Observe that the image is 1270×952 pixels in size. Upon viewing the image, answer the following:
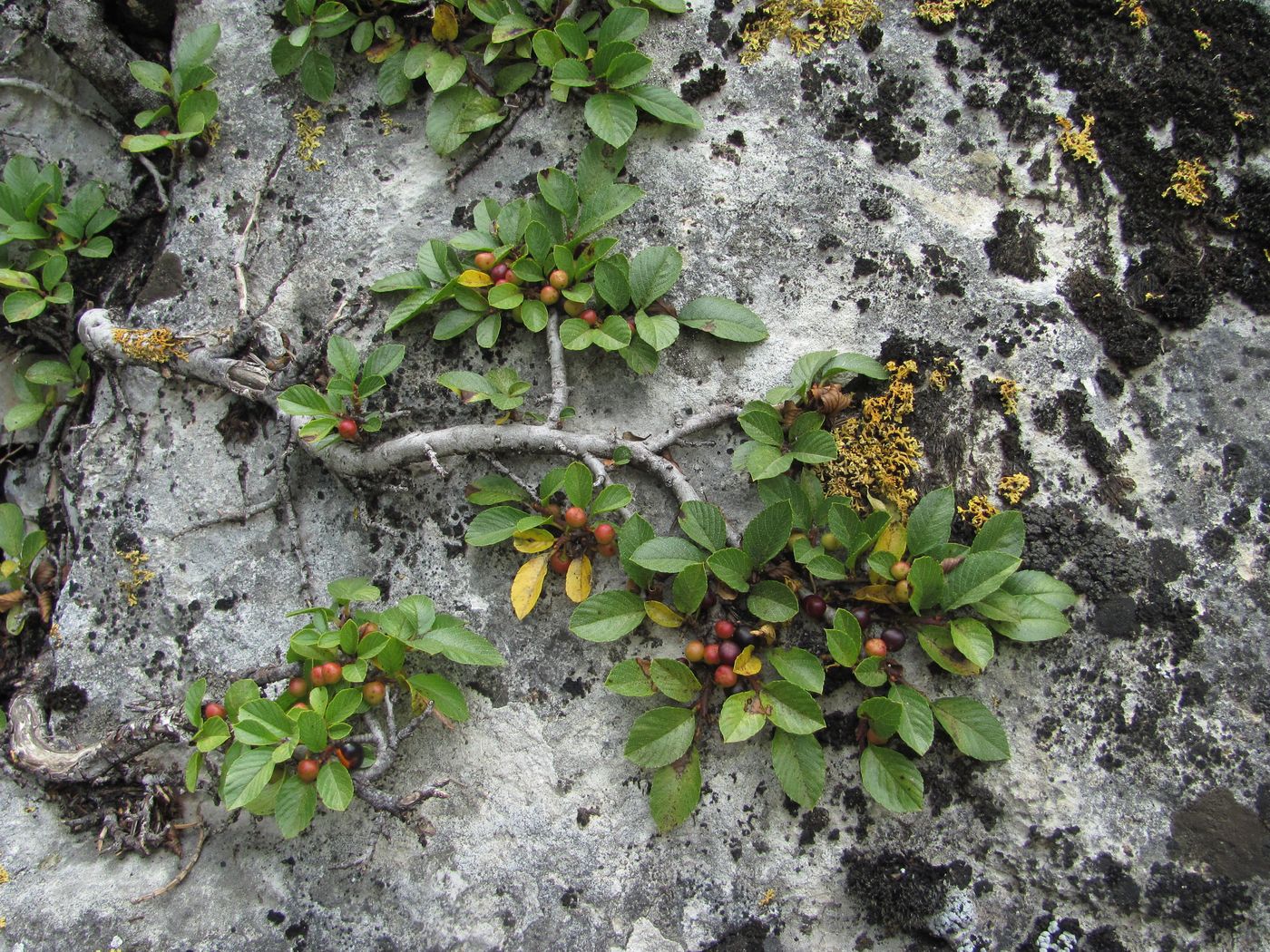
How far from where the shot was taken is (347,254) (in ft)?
10.5

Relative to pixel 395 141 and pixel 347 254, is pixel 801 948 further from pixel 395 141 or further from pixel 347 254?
pixel 395 141

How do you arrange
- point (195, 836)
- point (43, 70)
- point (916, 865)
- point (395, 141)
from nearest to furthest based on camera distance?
point (916, 865), point (195, 836), point (395, 141), point (43, 70)

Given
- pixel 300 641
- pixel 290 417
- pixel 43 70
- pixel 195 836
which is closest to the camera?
pixel 300 641

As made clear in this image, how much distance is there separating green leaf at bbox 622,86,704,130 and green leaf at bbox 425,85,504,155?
51cm

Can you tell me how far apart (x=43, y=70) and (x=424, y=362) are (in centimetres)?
214

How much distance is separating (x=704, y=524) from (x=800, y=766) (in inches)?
29.4

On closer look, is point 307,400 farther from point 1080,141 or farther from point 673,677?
point 1080,141

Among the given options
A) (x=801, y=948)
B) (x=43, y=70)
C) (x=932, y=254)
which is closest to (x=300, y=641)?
(x=801, y=948)

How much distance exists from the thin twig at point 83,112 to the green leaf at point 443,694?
217 cm

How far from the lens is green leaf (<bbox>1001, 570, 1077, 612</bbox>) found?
246 cm

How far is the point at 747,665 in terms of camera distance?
100 inches

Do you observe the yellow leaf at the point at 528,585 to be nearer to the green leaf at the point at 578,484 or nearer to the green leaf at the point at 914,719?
the green leaf at the point at 578,484

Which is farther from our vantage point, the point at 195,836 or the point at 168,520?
the point at 168,520

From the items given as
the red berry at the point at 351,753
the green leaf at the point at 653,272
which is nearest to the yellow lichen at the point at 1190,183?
the green leaf at the point at 653,272
